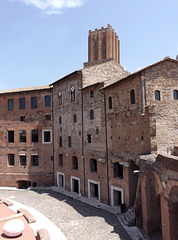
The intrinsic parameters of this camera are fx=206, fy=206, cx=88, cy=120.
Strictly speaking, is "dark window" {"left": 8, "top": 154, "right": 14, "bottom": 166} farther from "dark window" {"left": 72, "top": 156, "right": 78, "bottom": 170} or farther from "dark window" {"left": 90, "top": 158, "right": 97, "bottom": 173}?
"dark window" {"left": 90, "top": 158, "right": 97, "bottom": 173}

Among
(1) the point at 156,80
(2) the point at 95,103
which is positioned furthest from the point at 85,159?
(1) the point at 156,80

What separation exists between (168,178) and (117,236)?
553 centimetres

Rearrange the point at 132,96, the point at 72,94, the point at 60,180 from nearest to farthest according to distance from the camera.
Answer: the point at 132,96 → the point at 72,94 → the point at 60,180

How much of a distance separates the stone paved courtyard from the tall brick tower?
864 inches

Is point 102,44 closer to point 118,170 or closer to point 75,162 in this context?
point 75,162

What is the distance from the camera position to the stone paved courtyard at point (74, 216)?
45.4 feet

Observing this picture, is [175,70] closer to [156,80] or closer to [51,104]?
[156,80]

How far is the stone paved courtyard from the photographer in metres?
13.8

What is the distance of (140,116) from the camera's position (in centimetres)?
1579

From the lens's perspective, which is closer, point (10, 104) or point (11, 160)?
point (11, 160)

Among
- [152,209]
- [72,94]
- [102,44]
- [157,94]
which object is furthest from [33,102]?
[152,209]

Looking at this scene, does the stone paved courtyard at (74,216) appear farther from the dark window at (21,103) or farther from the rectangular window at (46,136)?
the dark window at (21,103)

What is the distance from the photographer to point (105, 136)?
1947cm

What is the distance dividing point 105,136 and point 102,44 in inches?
767
